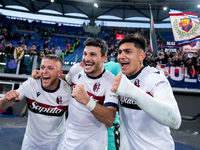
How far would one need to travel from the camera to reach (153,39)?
30.5 ft

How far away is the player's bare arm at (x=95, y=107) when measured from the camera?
164 centimetres

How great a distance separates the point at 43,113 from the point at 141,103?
1698mm

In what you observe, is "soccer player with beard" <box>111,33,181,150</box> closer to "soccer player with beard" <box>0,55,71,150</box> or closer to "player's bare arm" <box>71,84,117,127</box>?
"player's bare arm" <box>71,84,117,127</box>

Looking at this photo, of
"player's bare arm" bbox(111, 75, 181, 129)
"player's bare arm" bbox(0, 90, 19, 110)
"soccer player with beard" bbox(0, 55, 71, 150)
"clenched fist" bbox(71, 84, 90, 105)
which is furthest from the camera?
"soccer player with beard" bbox(0, 55, 71, 150)

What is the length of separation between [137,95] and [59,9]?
34.2 metres

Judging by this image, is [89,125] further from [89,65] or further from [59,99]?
[89,65]

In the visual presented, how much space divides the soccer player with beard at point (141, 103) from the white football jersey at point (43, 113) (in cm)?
102

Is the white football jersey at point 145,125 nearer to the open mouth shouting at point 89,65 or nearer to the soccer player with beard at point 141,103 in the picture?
the soccer player with beard at point 141,103

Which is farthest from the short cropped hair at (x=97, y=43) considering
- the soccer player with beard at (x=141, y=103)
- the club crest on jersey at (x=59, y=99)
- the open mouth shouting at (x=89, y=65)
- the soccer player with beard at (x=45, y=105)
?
the club crest on jersey at (x=59, y=99)

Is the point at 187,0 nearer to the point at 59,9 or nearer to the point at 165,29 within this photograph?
the point at 165,29

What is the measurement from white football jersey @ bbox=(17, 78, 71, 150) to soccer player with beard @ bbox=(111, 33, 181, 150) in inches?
40.2

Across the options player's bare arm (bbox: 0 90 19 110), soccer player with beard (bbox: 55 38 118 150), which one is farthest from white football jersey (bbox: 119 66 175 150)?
player's bare arm (bbox: 0 90 19 110)

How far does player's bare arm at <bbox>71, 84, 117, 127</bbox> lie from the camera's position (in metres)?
1.64

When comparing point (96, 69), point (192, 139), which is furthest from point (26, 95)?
point (192, 139)
